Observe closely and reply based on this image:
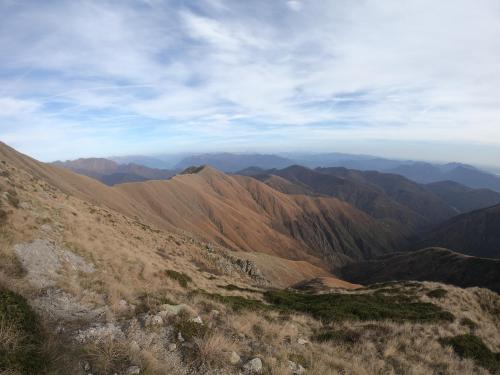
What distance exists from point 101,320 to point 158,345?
2.05m

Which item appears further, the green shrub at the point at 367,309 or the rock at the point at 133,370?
the green shrub at the point at 367,309

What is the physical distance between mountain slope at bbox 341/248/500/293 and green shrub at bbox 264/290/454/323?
56.1 meters

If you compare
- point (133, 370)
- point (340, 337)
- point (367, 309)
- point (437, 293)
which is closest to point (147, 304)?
point (133, 370)

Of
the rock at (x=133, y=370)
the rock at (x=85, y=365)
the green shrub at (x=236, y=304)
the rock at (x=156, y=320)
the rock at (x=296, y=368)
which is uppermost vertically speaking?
the rock at (x=85, y=365)

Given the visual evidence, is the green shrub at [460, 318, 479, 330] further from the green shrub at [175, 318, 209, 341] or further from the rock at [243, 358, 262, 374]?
the green shrub at [175, 318, 209, 341]

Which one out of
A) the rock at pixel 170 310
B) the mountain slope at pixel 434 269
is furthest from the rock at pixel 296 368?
the mountain slope at pixel 434 269

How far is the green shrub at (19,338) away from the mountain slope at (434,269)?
81260 millimetres

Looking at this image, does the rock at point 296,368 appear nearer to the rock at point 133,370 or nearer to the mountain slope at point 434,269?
the rock at point 133,370

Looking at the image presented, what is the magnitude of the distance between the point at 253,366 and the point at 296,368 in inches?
56.3

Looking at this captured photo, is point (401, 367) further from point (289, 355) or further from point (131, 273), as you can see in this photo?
point (131, 273)

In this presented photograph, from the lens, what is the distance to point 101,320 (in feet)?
27.9

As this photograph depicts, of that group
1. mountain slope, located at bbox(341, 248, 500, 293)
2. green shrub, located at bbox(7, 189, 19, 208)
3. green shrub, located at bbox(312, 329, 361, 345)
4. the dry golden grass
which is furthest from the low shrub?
mountain slope, located at bbox(341, 248, 500, 293)

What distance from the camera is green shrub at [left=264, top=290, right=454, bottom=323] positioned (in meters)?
18.7

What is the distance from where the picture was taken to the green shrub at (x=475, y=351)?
12.7 meters
